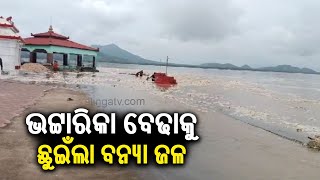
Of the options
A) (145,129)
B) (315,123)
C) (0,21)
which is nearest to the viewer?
(145,129)

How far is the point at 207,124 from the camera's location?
18609 millimetres

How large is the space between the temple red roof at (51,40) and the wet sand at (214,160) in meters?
48.8

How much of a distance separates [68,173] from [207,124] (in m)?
11.3

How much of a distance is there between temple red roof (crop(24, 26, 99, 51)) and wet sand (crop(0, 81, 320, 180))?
4877 cm

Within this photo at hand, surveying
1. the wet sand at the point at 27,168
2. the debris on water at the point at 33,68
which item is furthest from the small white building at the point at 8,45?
the wet sand at the point at 27,168

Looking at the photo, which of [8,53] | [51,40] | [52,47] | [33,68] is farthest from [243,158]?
[51,40]

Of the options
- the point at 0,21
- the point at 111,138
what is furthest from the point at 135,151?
the point at 0,21

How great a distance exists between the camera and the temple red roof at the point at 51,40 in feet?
208

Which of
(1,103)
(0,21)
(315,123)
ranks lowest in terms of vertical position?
(315,123)

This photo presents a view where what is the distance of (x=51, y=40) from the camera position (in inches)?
2537

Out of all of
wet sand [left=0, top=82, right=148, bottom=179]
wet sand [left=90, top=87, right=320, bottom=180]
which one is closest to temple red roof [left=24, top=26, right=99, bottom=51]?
wet sand [left=90, top=87, right=320, bottom=180]

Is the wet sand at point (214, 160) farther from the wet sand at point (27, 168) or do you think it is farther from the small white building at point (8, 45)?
the small white building at point (8, 45)

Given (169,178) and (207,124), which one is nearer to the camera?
(169,178)

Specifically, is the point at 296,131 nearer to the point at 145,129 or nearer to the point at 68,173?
the point at 145,129
